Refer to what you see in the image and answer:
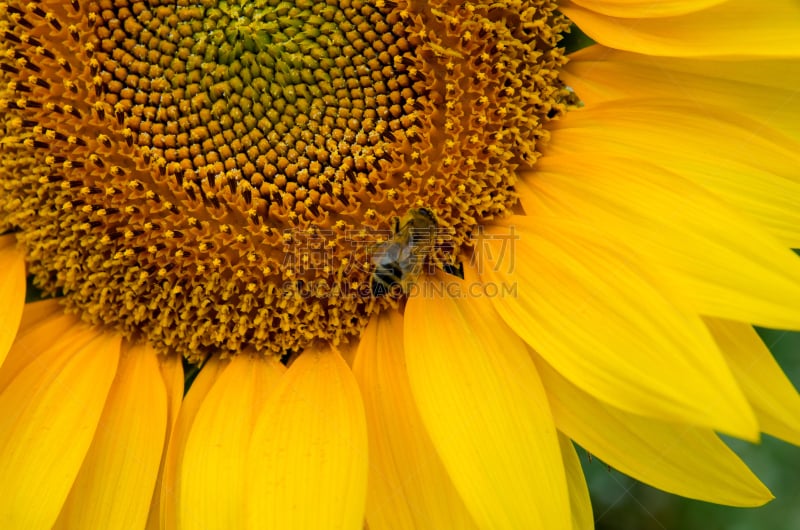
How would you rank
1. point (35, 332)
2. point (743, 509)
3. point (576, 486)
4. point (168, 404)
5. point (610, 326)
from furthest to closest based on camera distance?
point (743, 509), point (35, 332), point (168, 404), point (576, 486), point (610, 326)

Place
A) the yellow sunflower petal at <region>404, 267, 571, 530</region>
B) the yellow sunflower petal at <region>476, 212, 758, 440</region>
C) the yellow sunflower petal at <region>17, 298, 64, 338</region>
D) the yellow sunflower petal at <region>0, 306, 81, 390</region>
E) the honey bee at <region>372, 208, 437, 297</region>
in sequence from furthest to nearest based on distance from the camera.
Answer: the yellow sunflower petal at <region>17, 298, 64, 338</region>
the yellow sunflower petal at <region>0, 306, 81, 390</region>
the honey bee at <region>372, 208, 437, 297</region>
the yellow sunflower petal at <region>404, 267, 571, 530</region>
the yellow sunflower petal at <region>476, 212, 758, 440</region>

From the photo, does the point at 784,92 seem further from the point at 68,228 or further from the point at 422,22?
the point at 68,228

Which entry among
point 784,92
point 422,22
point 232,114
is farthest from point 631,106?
point 232,114

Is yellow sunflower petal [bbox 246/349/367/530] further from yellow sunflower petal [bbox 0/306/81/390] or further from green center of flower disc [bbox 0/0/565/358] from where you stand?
yellow sunflower petal [bbox 0/306/81/390]

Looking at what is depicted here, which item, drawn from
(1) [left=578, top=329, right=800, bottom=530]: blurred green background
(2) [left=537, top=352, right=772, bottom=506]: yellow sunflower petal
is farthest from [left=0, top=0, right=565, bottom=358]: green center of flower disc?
(1) [left=578, top=329, right=800, bottom=530]: blurred green background

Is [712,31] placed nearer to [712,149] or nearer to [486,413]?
[712,149]

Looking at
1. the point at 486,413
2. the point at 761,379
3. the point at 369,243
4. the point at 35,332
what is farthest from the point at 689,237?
the point at 35,332

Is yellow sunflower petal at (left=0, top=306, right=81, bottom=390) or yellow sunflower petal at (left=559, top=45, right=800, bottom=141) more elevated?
yellow sunflower petal at (left=559, top=45, right=800, bottom=141)

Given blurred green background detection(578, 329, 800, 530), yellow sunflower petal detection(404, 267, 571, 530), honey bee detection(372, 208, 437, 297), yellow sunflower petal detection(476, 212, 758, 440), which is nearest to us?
yellow sunflower petal detection(476, 212, 758, 440)
